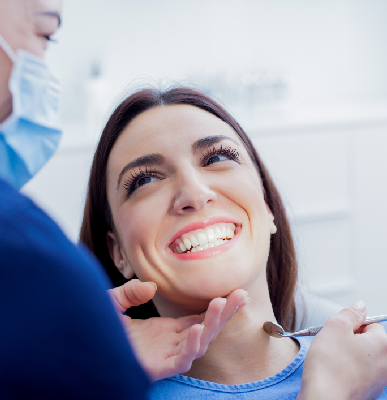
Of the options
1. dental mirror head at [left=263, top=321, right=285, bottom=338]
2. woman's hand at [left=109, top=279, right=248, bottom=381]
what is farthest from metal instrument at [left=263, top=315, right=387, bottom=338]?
woman's hand at [left=109, top=279, right=248, bottom=381]

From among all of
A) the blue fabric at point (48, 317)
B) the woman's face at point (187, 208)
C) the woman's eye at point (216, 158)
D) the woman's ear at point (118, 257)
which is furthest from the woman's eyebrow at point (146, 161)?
the blue fabric at point (48, 317)

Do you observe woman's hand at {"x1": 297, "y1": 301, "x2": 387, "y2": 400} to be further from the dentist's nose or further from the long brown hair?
the long brown hair

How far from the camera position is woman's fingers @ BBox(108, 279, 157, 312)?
3.14ft

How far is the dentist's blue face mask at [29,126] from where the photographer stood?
4.73 ft

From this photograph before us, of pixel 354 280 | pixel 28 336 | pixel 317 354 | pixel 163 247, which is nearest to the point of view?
pixel 28 336

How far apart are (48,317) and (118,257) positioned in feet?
2.88

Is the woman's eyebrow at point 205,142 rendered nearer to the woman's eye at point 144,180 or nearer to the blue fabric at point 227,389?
the woman's eye at point 144,180

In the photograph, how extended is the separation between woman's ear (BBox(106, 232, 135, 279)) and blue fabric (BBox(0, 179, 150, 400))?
2.61ft

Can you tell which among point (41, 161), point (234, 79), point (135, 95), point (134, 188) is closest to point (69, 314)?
point (134, 188)

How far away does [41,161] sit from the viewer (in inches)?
63.5

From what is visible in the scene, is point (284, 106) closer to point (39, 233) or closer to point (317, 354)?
point (317, 354)

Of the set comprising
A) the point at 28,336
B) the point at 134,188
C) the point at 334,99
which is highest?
the point at 28,336

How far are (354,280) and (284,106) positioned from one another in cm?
118

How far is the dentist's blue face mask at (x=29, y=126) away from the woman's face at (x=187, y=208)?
0.47m
